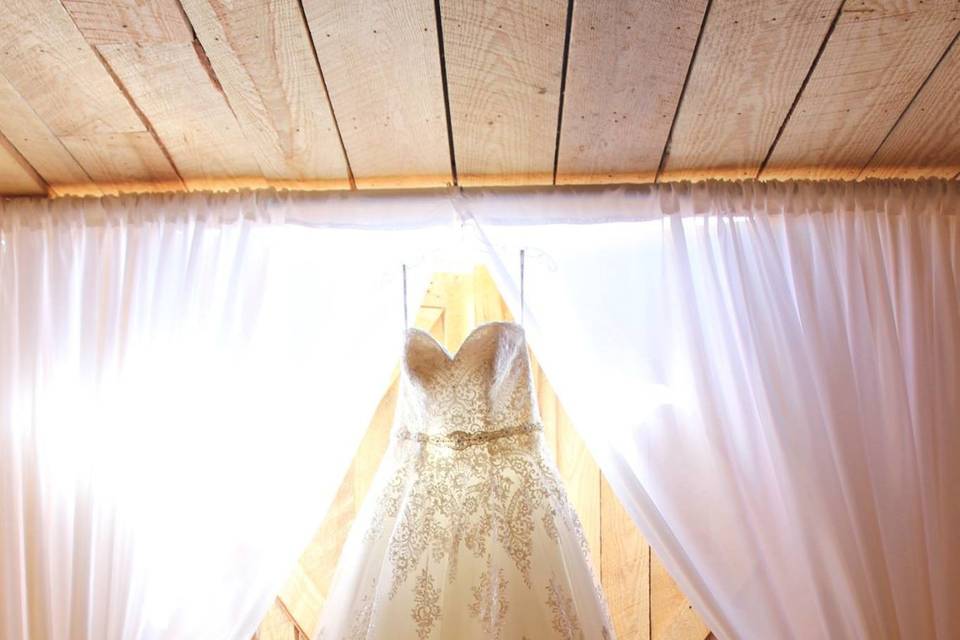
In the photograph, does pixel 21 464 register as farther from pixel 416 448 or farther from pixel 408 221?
pixel 408 221

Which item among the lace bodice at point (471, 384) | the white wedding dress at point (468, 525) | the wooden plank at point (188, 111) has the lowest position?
the white wedding dress at point (468, 525)

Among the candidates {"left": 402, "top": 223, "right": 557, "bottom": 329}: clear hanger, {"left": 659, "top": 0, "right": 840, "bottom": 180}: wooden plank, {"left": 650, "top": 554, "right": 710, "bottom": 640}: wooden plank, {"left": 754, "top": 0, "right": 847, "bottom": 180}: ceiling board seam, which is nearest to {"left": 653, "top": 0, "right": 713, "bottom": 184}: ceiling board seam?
{"left": 659, "top": 0, "right": 840, "bottom": 180}: wooden plank

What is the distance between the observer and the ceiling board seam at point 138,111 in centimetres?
123

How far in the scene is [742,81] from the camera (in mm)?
1271

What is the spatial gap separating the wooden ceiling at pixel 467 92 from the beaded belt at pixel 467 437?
20.0 inches

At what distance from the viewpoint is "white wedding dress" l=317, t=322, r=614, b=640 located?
4.39 ft

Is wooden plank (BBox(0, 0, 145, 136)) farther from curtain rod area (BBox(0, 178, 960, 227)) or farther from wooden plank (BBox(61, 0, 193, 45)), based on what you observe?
curtain rod area (BBox(0, 178, 960, 227))

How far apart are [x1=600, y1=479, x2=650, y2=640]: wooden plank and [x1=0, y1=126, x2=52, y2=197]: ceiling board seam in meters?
1.39

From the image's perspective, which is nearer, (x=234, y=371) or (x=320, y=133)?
(x=320, y=133)

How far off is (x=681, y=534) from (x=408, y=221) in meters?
0.82

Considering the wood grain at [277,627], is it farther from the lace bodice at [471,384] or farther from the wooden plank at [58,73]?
the wooden plank at [58,73]

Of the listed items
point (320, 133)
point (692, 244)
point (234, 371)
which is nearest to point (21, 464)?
point (234, 371)

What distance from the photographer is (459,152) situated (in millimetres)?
1485

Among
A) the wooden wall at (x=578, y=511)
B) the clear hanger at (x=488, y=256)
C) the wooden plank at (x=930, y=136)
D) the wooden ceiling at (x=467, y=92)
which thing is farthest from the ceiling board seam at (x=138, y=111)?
the wooden plank at (x=930, y=136)
